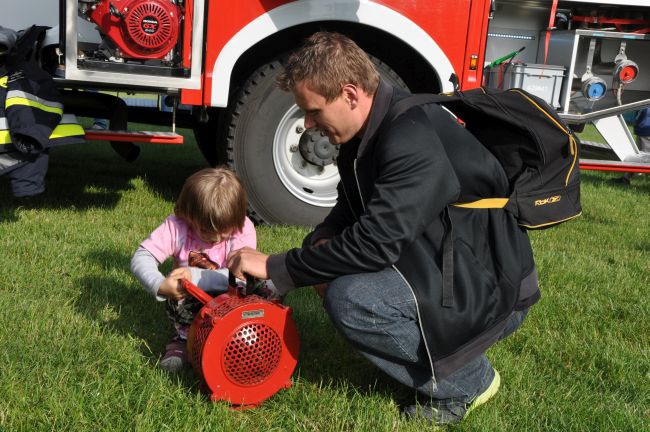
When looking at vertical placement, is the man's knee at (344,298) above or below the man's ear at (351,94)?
below

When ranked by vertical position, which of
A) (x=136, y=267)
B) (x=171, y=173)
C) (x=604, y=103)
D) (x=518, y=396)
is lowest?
(x=171, y=173)

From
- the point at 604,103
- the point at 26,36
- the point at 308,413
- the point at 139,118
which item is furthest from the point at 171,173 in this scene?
the point at 308,413

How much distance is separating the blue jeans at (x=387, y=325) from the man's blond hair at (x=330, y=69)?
1.82 feet

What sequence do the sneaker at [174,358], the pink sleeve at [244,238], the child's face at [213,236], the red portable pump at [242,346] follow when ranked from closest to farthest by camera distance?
the red portable pump at [242,346] → the sneaker at [174,358] → the child's face at [213,236] → the pink sleeve at [244,238]

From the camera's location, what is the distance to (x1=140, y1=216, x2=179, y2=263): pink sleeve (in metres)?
2.68

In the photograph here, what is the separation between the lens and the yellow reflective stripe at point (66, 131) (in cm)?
400

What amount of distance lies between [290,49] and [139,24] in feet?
3.28

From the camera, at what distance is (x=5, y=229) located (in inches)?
159

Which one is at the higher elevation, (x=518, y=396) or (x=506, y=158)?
(x=506, y=158)

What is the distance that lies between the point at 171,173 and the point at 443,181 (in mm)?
4622

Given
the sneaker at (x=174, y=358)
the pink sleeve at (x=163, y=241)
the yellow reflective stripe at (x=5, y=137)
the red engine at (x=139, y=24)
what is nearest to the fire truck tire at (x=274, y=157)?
the red engine at (x=139, y=24)

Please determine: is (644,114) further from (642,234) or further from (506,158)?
(506,158)

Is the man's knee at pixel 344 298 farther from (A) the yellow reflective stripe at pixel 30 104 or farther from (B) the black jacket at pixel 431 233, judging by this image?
(A) the yellow reflective stripe at pixel 30 104

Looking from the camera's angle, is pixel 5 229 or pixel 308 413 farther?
pixel 5 229
